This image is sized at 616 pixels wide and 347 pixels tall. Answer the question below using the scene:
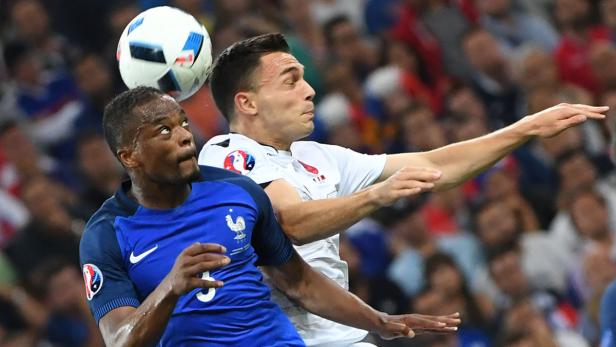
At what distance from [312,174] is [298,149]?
184mm

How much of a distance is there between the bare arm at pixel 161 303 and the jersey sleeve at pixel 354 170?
138 cm

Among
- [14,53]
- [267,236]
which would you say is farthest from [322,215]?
[14,53]

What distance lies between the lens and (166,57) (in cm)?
519

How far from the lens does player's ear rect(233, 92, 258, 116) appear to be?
5273 mm

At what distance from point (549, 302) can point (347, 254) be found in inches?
53.6

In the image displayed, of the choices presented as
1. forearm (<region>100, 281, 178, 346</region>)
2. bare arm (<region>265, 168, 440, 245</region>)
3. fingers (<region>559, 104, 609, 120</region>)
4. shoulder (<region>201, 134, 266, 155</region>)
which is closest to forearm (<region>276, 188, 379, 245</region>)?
bare arm (<region>265, 168, 440, 245</region>)

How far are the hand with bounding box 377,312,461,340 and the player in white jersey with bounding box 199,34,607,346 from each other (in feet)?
0.59

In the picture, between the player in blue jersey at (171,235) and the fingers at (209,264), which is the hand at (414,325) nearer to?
the player in blue jersey at (171,235)

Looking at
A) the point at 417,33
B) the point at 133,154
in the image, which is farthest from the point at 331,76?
the point at 133,154

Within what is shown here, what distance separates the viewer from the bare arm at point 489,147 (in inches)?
200

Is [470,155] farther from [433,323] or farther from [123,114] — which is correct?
[123,114]

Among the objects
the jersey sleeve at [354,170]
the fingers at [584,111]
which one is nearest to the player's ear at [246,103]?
the jersey sleeve at [354,170]

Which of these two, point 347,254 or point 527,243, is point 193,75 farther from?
point 527,243

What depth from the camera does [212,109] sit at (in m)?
9.87
